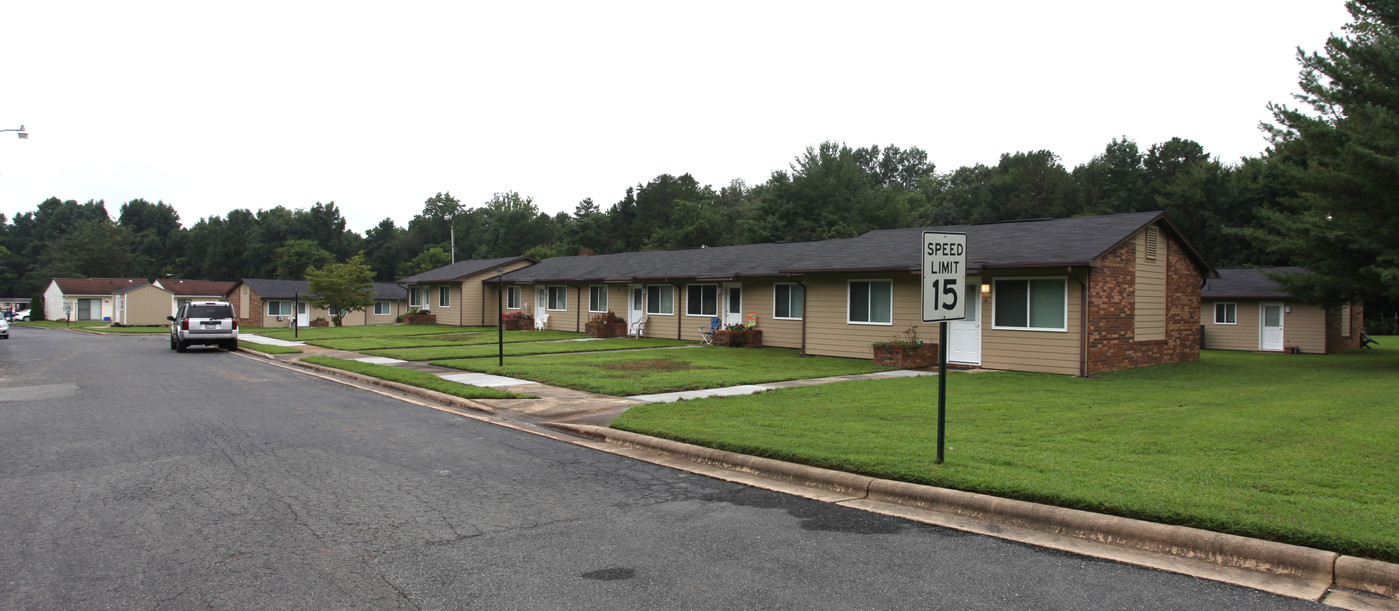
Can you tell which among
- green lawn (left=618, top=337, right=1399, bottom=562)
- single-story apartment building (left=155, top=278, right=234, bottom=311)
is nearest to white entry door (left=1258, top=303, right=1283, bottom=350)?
green lawn (left=618, top=337, right=1399, bottom=562)

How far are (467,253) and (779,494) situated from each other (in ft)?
332

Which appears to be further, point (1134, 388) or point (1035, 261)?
point (1035, 261)

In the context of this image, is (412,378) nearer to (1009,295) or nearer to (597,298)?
(1009,295)

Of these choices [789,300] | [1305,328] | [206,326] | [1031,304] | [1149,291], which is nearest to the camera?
[1031,304]

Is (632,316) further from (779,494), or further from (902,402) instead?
(779,494)

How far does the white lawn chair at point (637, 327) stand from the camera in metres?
31.5

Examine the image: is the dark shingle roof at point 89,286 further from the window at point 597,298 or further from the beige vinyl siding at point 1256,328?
the beige vinyl siding at point 1256,328

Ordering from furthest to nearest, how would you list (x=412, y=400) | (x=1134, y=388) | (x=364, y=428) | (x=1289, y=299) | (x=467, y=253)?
(x=467, y=253)
(x=1289, y=299)
(x=1134, y=388)
(x=412, y=400)
(x=364, y=428)

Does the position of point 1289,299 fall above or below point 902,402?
above

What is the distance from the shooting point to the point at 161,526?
5.73 m

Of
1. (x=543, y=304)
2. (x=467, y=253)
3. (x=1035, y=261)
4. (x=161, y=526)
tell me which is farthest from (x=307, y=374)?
(x=467, y=253)

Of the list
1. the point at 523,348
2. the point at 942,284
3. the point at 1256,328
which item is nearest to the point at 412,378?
the point at 523,348

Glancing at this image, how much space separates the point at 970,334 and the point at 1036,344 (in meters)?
1.59

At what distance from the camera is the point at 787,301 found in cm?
2555
